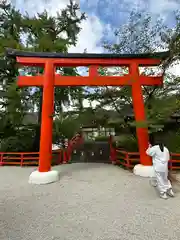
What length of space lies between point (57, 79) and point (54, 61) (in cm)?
74

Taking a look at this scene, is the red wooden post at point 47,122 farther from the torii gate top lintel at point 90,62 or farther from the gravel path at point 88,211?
the gravel path at point 88,211

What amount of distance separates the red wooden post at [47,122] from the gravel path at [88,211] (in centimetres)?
89

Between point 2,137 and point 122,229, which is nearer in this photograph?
point 122,229

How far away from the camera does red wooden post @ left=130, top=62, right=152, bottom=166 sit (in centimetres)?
657

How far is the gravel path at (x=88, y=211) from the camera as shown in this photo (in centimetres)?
297

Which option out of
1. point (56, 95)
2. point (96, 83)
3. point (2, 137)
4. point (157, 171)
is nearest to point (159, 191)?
point (157, 171)

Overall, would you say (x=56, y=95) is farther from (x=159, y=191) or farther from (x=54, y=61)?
(x=159, y=191)

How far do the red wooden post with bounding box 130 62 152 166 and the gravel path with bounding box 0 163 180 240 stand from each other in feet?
3.09

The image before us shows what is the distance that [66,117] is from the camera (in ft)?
38.5

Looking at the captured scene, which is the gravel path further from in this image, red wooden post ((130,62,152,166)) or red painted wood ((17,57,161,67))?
red painted wood ((17,57,161,67))

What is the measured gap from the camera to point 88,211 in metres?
3.84

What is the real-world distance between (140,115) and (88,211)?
4237 mm

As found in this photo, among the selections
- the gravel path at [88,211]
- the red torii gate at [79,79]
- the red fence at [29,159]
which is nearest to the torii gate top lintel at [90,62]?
the red torii gate at [79,79]

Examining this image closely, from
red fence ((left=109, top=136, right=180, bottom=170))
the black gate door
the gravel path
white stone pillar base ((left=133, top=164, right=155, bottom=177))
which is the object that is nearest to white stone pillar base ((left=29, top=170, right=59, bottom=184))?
the gravel path
